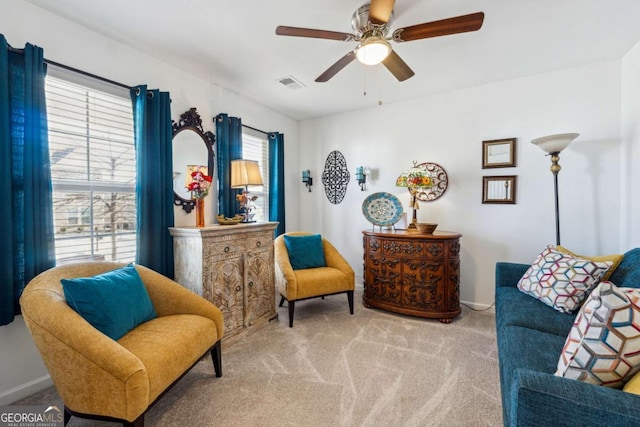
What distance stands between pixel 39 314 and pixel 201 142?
6.61 ft

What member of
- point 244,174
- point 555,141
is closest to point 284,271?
point 244,174

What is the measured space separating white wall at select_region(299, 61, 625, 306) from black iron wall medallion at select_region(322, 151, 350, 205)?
0.31 ft

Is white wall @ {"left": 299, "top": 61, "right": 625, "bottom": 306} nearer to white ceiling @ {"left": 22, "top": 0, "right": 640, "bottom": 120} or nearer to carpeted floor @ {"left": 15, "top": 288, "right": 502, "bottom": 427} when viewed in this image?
white ceiling @ {"left": 22, "top": 0, "right": 640, "bottom": 120}

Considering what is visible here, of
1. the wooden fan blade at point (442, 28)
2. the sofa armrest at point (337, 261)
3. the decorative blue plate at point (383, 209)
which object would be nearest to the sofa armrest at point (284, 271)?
the sofa armrest at point (337, 261)

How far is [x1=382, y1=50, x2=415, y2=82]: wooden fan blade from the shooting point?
76.7 inches

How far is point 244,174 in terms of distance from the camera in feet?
9.08

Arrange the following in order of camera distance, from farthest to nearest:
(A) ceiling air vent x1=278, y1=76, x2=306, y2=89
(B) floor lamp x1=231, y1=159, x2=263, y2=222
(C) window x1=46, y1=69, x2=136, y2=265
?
1. (A) ceiling air vent x1=278, y1=76, x2=306, y2=89
2. (B) floor lamp x1=231, y1=159, x2=263, y2=222
3. (C) window x1=46, y1=69, x2=136, y2=265

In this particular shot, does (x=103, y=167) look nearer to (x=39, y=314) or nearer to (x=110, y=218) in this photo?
(x=110, y=218)

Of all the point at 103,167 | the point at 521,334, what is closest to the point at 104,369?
the point at 103,167

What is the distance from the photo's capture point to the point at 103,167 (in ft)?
7.24

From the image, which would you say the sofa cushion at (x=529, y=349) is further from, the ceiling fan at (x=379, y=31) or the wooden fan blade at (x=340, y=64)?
the wooden fan blade at (x=340, y=64)

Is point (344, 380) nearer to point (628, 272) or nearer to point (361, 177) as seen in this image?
point (628, 272)

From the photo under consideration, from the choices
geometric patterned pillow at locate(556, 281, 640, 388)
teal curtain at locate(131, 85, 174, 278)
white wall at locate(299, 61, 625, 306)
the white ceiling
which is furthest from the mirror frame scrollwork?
geometric patterned pillow at locate(556, 281, 640, 388)

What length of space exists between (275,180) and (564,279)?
3161mm
